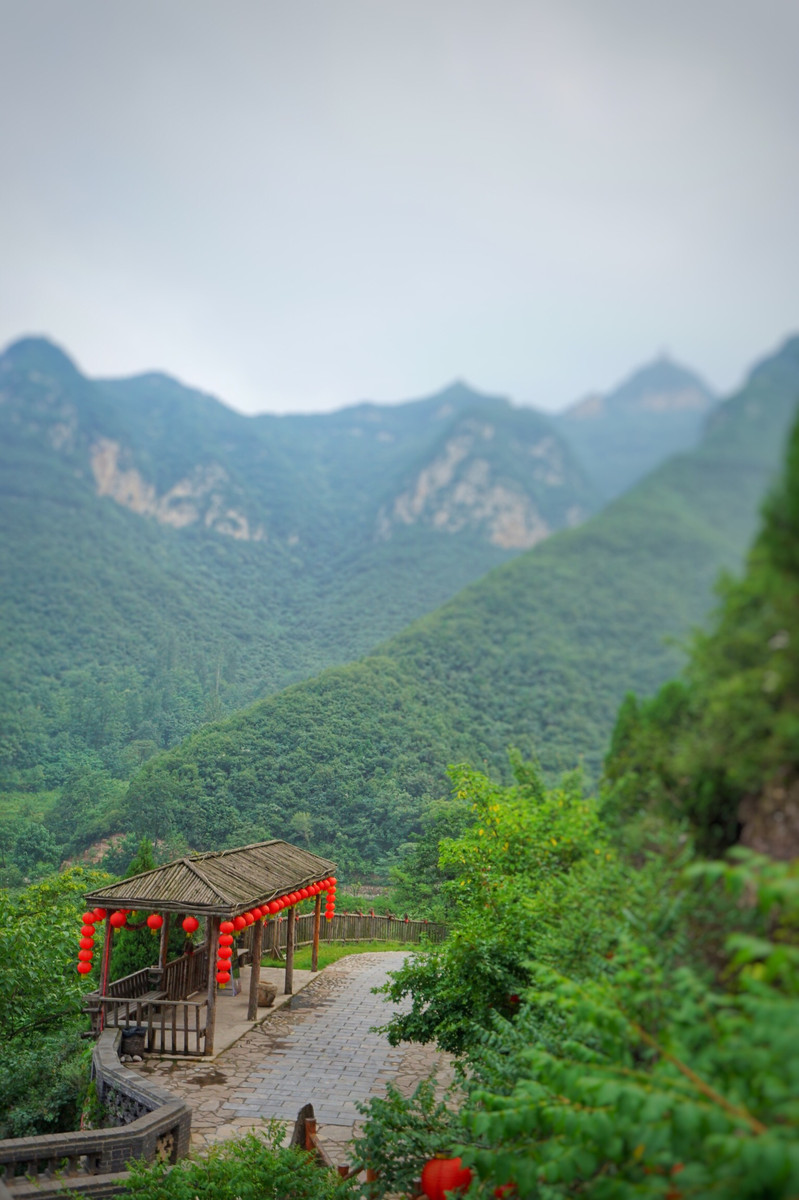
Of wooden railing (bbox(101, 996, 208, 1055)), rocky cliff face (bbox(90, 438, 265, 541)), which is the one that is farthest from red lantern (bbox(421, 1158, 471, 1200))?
rocky cliff face (bbox(90, 438, 265, 541))

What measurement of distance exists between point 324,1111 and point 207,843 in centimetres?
1321

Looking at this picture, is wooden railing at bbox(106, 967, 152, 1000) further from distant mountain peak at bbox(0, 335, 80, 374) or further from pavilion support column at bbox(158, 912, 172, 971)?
distant mountain peak at bbox(0, 335, 80, 374)

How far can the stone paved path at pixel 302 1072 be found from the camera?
8.33m

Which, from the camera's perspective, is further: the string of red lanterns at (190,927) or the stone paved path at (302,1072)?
the string of red lanterns at (190,927)

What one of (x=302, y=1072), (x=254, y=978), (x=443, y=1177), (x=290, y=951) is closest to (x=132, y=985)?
(x=254, y=978)

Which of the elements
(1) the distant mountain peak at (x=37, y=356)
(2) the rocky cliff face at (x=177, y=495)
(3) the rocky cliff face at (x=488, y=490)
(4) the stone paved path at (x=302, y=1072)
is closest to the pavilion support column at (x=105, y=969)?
(4) the stone paved path at (x=302, y=1072)

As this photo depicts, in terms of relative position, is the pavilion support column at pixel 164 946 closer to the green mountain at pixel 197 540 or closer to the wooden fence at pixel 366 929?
the wooden fence at pixel 366 929

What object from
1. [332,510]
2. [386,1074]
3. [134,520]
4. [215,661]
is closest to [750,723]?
[386,1074]

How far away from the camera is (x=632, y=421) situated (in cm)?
9975

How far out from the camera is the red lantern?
196 inches

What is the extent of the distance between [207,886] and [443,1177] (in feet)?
20.0

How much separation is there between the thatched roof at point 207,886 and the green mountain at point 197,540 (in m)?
10.7

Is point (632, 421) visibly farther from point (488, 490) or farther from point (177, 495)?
point (177, 495)

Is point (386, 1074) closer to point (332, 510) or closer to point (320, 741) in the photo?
point (320, 741)
